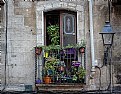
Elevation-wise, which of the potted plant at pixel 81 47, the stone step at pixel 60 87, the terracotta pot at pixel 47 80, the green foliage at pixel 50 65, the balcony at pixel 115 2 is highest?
the balcony at pixel 115 2

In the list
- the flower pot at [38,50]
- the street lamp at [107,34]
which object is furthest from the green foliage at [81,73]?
the flower pot at [38,50]

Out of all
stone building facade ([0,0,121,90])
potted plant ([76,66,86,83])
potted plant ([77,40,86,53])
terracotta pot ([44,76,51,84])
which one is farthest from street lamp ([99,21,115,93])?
terracotta pot ([44,76,51,84])

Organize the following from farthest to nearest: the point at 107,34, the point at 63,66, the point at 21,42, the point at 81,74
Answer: the point at 21,42, the point at 63,66, the point at 81,74, the point at 107,34

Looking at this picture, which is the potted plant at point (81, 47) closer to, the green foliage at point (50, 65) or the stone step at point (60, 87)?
the green foliage at point (50, 65)

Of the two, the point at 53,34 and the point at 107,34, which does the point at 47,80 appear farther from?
the point at 107,34

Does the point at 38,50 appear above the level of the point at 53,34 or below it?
below

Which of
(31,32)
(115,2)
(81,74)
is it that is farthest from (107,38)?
(31,32)

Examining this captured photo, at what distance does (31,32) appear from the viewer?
31.9ft

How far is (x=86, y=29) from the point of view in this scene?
9.69m

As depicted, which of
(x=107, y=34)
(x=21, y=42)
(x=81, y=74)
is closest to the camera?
(x=107, y=34)

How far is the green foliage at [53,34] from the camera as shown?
383 inches

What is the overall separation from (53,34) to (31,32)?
529 mm

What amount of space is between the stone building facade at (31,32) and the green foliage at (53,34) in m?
0.17

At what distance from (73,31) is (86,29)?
0.32 metres
